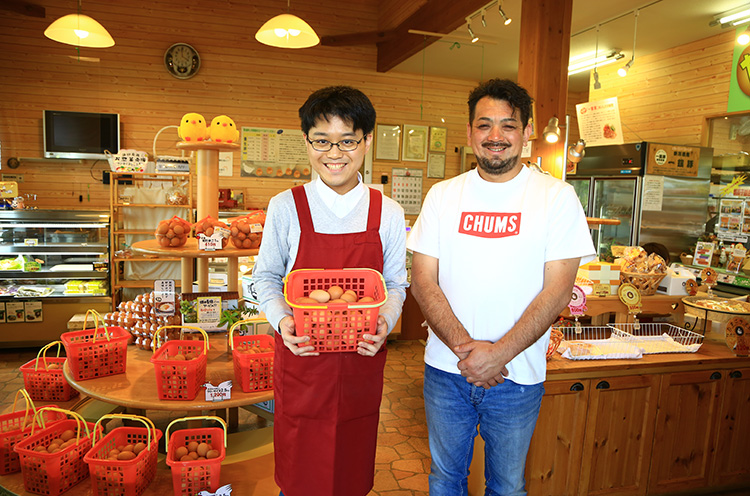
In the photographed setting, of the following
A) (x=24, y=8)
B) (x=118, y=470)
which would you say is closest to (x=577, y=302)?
(x=118, y=470)

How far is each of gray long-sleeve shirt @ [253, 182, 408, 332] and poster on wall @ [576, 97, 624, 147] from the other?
3721 millimetres

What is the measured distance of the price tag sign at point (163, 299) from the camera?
2.88 meters

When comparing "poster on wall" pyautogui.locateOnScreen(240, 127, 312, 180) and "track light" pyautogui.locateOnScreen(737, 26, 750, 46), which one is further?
"poster on wall" pyautogui.locateOnScreen(240, 127, 312, 180)

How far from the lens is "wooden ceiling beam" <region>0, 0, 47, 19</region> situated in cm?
639

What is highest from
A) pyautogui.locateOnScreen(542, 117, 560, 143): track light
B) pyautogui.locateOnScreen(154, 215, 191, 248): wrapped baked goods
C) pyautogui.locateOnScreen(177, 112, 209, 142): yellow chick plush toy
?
pyautogui.locateOnScreen(542, 117, 560, 143): track light

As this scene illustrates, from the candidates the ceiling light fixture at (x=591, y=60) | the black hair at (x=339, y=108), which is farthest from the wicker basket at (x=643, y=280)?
the ceiling light fixture at (x=591, y=60)

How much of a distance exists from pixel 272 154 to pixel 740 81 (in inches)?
223

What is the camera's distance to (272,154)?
7.66 meters

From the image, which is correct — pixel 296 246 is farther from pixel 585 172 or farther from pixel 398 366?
pixel 585 172

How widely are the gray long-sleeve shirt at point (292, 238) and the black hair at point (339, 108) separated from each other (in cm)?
24

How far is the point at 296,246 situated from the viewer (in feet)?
5.69

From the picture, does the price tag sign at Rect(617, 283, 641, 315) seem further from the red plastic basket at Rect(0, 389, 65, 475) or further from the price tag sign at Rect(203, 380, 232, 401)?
the red plastic basket at Rect(0, 389, 65, 475)

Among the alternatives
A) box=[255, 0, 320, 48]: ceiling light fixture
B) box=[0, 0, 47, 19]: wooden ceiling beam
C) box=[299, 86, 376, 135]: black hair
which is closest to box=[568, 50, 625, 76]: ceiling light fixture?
box=[255, 0, 320, 48]: ceiling light fixture

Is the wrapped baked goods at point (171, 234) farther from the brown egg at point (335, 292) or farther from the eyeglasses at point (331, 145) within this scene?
the brown egg at point (335, 292)
